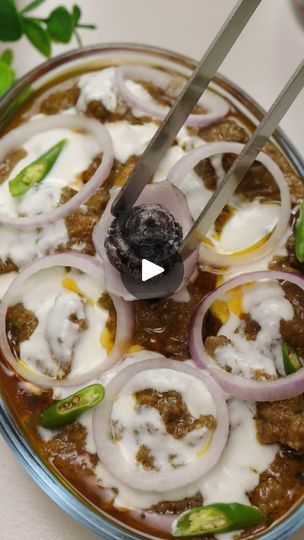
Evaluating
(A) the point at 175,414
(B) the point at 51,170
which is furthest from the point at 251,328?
(B) the point at 51,170

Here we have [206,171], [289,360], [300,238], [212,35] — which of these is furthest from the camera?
[212,35]

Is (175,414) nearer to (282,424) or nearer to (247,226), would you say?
(282,424)

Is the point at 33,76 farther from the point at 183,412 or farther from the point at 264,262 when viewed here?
the point at 183,412

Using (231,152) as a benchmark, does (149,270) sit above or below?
below

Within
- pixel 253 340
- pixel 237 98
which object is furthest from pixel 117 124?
pixel 253 340

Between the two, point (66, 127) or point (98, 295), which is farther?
point (66, 127)

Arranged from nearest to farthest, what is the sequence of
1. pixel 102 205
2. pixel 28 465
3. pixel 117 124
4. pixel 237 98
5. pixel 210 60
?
pixel 210 60
pixel 28 465
pixel 102 205
pixel 117 124
pixel 237 98
